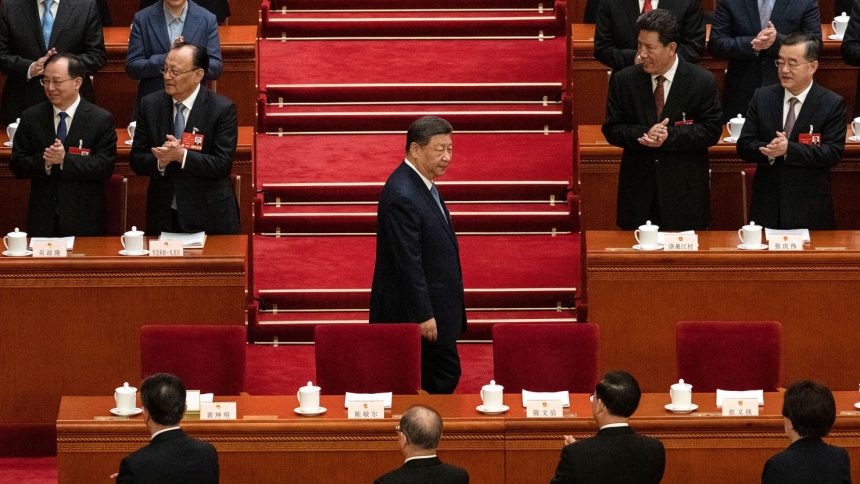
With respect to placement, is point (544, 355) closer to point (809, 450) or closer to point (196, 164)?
point (809, 450)

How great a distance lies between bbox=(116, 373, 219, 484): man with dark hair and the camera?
3.79 metres

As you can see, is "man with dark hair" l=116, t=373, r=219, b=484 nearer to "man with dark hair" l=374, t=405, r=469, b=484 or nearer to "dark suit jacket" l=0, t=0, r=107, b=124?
"man with dark hair" l=374, t=405, r=469, b=484

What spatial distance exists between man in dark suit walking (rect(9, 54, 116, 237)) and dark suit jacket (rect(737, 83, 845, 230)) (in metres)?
2.50

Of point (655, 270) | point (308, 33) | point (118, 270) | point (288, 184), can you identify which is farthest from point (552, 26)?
point (118, 270)

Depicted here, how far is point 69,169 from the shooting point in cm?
592

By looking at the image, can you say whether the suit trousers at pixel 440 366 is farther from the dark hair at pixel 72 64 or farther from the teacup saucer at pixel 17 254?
the dark hair at pixel 72 64

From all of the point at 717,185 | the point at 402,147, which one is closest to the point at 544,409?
the point at 717,185

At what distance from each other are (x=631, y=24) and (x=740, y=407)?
2468mm

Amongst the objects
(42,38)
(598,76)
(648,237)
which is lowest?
(648,237)

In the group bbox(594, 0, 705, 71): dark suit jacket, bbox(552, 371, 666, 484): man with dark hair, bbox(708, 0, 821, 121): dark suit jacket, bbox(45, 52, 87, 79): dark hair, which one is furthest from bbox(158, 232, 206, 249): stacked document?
bbox(708, 0, 821, 121): dark suit jacket

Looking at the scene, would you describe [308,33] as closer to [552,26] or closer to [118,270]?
[552,26]

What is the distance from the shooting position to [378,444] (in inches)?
173

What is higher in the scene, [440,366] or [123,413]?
[440,366]

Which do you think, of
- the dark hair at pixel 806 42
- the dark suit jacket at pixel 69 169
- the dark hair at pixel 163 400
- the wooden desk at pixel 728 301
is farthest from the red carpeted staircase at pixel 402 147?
the dark hair at pixel 163 400
